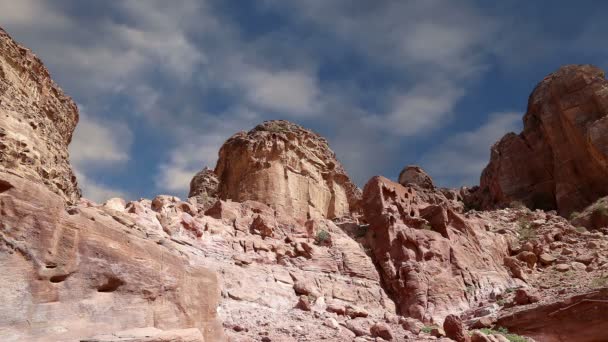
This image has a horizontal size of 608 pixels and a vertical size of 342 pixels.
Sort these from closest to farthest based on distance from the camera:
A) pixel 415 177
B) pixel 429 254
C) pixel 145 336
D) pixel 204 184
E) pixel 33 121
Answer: pixel 145 336, pixel 33 121, pixel 429 254, pixel 204 184, pixel 415 177

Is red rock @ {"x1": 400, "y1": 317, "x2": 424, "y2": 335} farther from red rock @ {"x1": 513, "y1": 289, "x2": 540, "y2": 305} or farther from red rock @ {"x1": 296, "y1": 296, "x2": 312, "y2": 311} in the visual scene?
red rock @ {"x1": 513, "y1": 289, "x2": 540, "y2": 305}

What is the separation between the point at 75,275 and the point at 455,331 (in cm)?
1326

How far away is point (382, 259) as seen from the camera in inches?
991

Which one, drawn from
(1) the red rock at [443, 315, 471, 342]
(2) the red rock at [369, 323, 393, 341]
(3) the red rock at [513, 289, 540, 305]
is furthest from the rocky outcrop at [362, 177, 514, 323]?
(2) the red rock at [369, 323, 393, 341]

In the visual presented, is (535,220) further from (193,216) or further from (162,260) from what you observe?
(162,260)

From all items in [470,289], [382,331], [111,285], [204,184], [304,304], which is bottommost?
[382,331]

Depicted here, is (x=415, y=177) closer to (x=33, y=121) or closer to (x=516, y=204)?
(x=516, y=204)

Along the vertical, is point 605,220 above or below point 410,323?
above

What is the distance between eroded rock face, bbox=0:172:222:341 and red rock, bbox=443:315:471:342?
1007 cm

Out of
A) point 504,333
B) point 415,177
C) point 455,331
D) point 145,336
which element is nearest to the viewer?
point 145,336

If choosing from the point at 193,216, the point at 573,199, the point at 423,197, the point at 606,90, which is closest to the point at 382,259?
the point at 193,216

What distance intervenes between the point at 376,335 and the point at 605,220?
22.0 m

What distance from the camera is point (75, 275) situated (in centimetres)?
866

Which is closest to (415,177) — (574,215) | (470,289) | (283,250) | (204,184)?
(574,215)
